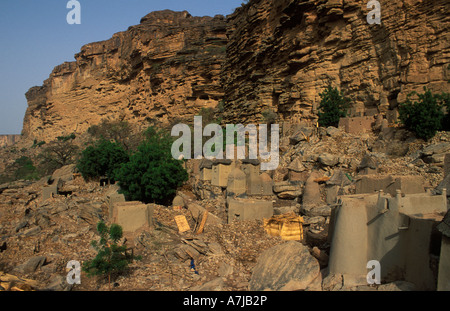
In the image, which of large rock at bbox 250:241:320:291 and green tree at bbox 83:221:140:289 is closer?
large rock at bbox 250:241:320:291

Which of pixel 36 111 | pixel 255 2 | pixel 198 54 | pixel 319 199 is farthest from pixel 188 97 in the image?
pixel 36 111

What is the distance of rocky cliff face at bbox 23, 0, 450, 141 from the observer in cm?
1254

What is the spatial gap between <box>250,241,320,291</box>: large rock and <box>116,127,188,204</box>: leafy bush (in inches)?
183

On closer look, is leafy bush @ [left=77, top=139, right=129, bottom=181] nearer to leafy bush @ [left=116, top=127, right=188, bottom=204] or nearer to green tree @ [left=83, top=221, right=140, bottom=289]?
leafy bush @ [left=116, top=127, right=188, bottom=204]

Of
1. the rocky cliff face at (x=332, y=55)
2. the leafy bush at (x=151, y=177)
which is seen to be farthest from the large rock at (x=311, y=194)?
the rocky cliff face at (x=332, y=55)

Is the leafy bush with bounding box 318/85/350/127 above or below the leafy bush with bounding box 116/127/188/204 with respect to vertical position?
above

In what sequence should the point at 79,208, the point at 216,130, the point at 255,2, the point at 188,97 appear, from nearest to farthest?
the point at 79,208
the point at 216,130
the point at 255,2
the point at 188,97

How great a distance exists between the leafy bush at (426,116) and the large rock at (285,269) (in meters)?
7.33

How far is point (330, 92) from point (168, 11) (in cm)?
2442

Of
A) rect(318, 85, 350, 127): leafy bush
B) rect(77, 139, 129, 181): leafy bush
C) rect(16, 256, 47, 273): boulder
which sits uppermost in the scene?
rect(318, 85, 350, 127): leafy bush

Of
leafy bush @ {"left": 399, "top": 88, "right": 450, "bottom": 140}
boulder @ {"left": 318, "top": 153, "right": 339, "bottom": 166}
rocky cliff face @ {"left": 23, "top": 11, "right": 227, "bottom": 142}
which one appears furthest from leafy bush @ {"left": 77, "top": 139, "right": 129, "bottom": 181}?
rocky cliff face @ {"left": 23, "top": 11, "right": 227, "bottom": 142}

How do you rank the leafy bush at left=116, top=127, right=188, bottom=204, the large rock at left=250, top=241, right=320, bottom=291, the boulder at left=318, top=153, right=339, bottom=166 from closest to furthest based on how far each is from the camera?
the large rock at left=250, top=241, right=320, bottom=291 < the leafy bush at left=116, top=127, right=188, bottom=204 < the boulder at left=318, top=153, right=339, bottom=166

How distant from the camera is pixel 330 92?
14.8 meters

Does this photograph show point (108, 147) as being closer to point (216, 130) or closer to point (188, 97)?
point (216, 130)
